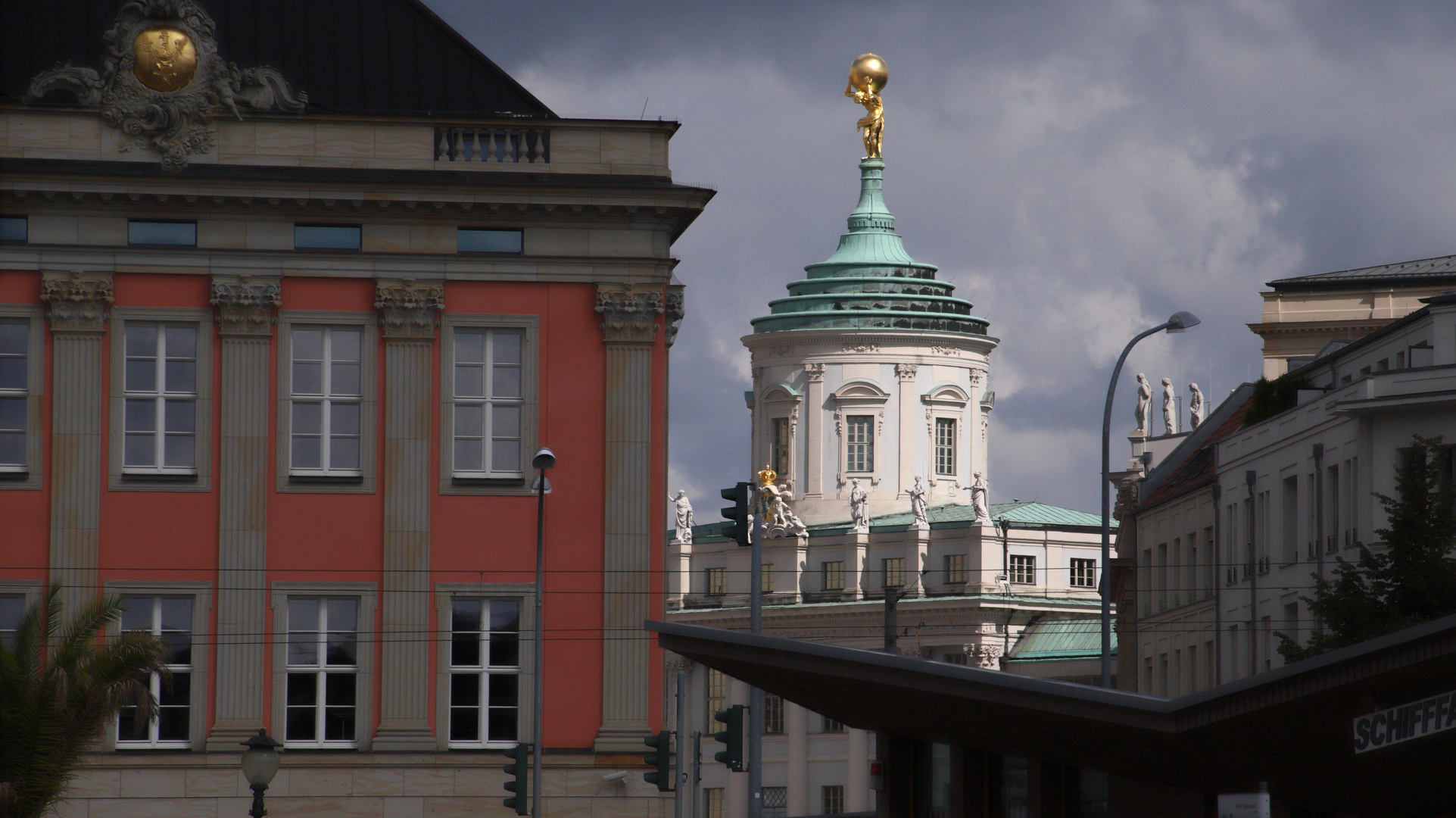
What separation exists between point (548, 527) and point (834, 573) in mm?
98088

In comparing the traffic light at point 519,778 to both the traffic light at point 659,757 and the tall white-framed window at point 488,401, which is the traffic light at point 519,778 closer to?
the traffic light at point 659,757

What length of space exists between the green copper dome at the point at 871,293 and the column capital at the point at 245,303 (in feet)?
344

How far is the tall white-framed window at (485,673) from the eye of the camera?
4553cm

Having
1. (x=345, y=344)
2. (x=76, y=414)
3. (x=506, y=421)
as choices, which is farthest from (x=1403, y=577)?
(x=76, y=414)

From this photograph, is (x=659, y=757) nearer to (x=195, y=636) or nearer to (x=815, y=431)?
(x=195, y=636)

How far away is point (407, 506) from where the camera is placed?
1813 inches

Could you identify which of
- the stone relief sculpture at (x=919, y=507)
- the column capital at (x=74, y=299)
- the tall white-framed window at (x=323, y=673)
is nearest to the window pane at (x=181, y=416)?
the column capital at (x=74, y=299)

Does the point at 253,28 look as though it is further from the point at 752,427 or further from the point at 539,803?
the point at 752,427

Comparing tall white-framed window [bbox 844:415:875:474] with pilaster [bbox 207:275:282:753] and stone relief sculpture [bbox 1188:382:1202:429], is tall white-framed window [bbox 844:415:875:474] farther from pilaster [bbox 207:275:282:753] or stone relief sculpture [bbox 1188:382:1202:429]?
pilaster [bbox 207:275:282:753]

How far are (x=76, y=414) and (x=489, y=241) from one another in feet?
27.7

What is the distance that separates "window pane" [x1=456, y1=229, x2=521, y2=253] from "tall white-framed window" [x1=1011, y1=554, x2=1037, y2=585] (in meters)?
94.1

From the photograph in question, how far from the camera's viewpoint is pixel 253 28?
162 ft

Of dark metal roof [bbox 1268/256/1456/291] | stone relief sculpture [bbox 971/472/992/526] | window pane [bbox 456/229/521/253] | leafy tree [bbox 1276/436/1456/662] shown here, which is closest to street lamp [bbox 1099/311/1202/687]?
leafy tree [bbox 1276/436/1456/662]

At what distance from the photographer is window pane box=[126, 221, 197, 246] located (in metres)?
46.2
